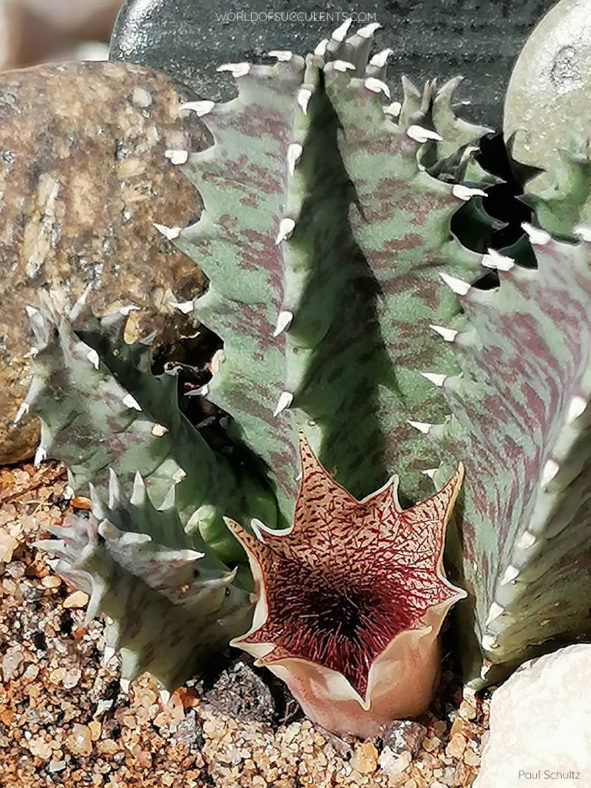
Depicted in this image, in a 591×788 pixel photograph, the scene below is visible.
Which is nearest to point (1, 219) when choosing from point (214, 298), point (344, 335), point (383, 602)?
point (214, 298)

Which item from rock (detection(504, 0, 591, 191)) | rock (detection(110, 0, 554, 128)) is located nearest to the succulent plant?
rock (detection(504, 0, 591, 191))

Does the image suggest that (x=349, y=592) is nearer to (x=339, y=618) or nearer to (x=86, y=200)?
(x=339, y=618)

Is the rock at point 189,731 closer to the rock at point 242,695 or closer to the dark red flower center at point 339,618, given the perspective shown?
the rock at point 242,695

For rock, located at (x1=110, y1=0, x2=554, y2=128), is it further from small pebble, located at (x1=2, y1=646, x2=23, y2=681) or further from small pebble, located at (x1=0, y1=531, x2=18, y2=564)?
small pebble, located at (x1=2, y1=646, x2=23, y2=681)

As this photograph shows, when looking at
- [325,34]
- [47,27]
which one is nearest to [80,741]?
[325,34]

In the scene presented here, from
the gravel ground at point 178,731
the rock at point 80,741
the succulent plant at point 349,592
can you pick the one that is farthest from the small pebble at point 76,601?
the succulent plant at point 349,592
